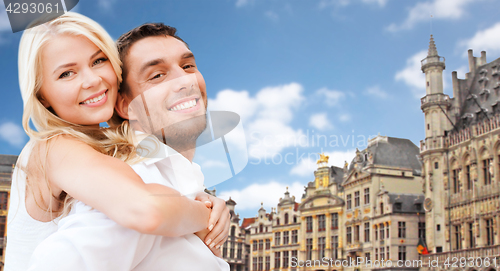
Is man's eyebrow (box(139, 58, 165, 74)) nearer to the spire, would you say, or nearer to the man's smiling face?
the man's smiling face

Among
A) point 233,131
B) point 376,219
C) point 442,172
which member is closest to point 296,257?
point 376,219

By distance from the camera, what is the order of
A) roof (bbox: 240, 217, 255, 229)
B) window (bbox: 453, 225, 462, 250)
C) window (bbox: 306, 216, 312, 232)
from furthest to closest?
1. roof (bbox: 240, 217, 255, 229)
2. window (bbox: 306, 216, 312, 232)
3. window (bbox: 453, 225, 462, 250)

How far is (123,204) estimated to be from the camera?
0.84 metres

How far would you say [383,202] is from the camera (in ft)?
78.4

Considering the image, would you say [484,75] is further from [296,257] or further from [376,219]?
[296,257]

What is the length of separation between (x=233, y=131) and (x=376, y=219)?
24.4 metres

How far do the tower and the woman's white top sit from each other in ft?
70.1

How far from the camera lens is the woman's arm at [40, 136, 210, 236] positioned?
835 millimetres

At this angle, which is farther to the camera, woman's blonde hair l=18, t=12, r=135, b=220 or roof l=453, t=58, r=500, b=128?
roof l=453, t=58, r=500, b=128

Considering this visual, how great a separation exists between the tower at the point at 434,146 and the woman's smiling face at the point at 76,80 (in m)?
21.4

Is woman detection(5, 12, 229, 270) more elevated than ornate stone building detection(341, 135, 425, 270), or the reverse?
ornate stone building detection(341, 135, 425, 270)

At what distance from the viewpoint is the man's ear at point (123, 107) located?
1198mm

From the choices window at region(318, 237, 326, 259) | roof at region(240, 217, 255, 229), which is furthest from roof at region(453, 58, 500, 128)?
roof at region(240, 217, 255, 229)

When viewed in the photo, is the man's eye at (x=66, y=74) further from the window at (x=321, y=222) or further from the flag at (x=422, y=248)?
the window at (x=321, y=222)
